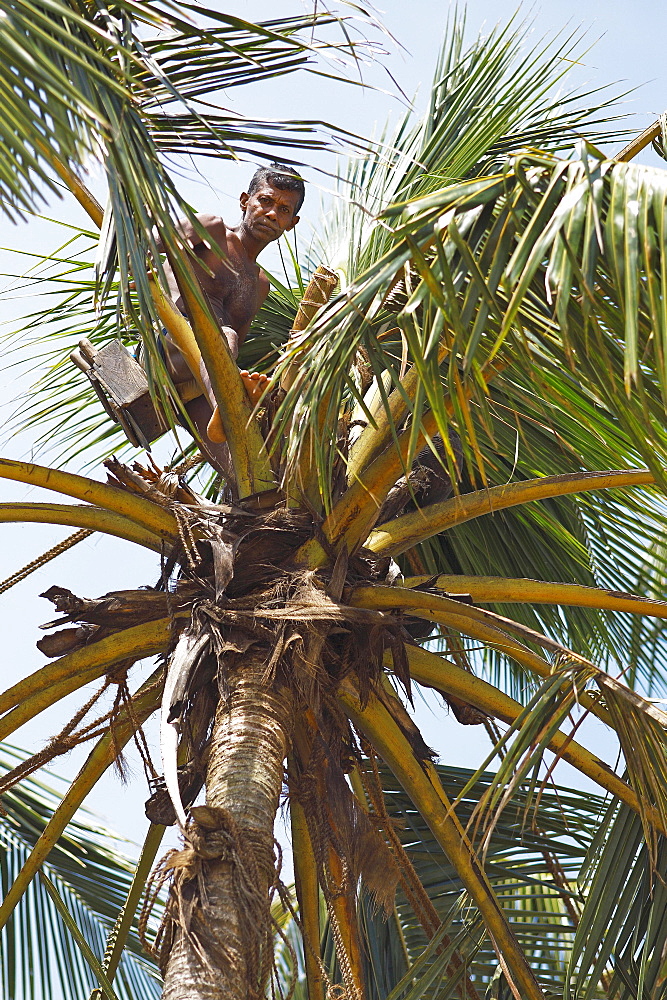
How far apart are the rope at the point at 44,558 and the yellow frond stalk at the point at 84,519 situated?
0.23m

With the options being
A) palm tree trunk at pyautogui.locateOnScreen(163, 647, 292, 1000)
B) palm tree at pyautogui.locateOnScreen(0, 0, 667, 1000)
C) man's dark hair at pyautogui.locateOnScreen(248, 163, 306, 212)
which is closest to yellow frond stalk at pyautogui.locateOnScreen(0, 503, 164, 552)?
palm tree at pyautogui.locateOnScreen(0, 0, 667, 1000)

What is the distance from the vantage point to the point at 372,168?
4648 millimetres

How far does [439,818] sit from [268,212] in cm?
213

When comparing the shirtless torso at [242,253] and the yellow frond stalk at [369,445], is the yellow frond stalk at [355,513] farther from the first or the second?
the shirtless torso at [242,253]

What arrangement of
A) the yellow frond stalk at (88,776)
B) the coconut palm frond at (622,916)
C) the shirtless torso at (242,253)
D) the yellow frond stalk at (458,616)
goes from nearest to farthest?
the coconut palm frond at (622,916) → the yellow frond stalk at (458,616) → the yellow frond stalk at (88,776) → the shirtless torso at (242,253)

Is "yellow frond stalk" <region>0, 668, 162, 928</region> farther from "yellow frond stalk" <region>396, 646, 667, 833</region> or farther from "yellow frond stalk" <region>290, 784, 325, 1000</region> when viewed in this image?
"yellow frond stalk" <region>396, 646, 667, 833</region>

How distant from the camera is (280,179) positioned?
4.09 meters

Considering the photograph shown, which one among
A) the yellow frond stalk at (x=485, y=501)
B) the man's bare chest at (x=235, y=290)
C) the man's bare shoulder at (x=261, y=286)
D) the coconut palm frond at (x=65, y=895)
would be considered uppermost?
the man's bare shoulder at (x=261, y=286)

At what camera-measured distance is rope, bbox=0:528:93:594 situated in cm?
365

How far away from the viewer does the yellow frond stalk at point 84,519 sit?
318 centimetres

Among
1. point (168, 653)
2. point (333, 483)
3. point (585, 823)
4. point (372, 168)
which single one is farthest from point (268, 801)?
point (372, 168)

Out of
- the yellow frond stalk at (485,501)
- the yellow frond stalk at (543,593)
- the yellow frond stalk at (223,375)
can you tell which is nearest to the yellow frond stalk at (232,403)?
the yellow frond stalk at (223,375)

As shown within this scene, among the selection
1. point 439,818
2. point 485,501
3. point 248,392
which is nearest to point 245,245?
point 248,392

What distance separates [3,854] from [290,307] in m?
2.51
